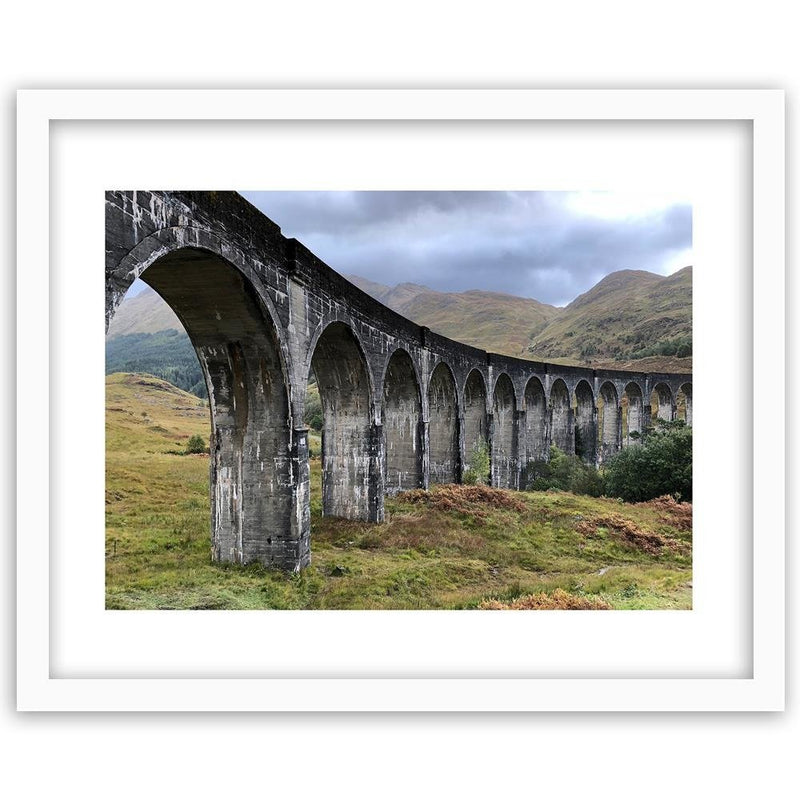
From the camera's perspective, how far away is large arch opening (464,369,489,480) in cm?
2547

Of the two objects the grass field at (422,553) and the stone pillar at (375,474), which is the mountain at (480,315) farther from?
the stone pillar at (375,474)

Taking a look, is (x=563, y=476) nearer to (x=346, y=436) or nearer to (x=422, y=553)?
(x=346, y=436)

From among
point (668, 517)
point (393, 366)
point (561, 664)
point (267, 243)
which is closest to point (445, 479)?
point (393, 366)

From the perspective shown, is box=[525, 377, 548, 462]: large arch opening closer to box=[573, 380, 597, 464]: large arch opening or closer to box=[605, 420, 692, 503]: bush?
box=[573, 380, 597, 464]: large arch opening

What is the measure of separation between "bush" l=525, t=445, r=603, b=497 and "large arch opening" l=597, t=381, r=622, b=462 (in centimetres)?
963

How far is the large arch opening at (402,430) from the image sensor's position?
61.1 ft

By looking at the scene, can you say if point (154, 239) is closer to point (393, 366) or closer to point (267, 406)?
point (267, 406)

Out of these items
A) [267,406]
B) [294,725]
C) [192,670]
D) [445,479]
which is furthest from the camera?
[445,479]

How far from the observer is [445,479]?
74.0 feet

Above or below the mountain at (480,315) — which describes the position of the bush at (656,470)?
below

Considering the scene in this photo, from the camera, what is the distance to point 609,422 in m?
40.2

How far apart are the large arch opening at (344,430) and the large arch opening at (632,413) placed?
103ft

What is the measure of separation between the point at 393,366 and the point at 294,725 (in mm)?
14306

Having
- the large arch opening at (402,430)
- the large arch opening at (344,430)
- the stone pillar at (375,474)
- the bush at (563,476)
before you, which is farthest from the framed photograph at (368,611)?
the bush at (563,476)
